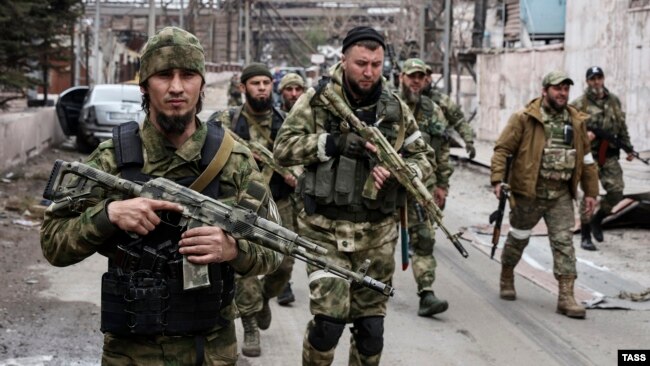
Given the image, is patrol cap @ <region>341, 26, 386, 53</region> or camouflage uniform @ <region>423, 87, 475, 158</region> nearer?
patrol cap @ <region>341, 26, 386, 53</region>

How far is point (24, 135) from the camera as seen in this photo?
54.1 feet

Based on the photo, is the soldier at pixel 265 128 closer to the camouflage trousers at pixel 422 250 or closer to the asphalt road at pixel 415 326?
the asphalt road at pixel 415 326

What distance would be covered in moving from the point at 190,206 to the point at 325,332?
209 centimetres

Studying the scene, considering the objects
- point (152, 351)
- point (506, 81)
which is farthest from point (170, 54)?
point (506, 81)

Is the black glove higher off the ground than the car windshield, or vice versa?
the black glove

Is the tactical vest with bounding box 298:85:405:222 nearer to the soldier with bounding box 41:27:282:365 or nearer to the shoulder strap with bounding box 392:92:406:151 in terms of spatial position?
the shoulder strap with bounding box 392:92:406:151

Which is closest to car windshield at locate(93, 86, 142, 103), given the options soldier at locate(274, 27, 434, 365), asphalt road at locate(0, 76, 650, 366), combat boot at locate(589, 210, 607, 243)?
asphalt road at locate(0, 76, 650, 366)

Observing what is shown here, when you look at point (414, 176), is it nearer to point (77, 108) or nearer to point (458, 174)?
point (458, 174)

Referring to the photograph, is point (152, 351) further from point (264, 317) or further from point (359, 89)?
point (264, 317)

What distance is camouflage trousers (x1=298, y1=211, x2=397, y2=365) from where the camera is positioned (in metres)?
5.29

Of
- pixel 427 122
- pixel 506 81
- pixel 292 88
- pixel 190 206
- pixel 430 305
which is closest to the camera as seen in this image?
pixel 190 206

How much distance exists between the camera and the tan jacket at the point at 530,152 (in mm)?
8115

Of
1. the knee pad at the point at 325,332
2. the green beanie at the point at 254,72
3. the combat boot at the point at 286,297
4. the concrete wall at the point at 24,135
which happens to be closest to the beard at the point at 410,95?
the green beanie at the point at 254,72

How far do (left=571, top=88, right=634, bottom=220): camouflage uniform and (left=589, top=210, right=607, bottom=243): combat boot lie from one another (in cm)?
52
